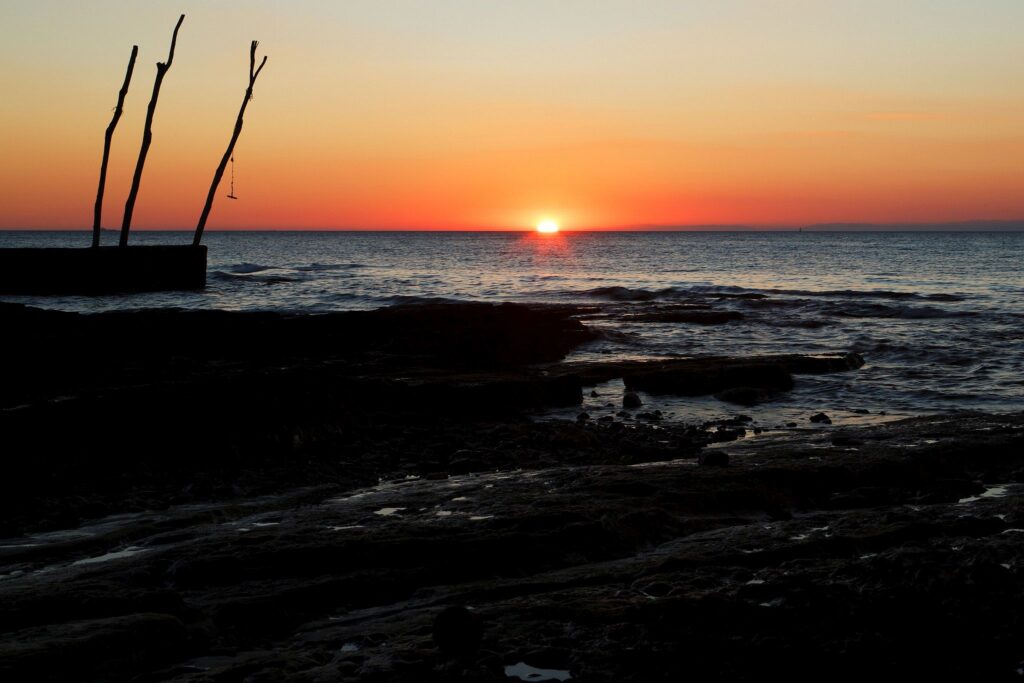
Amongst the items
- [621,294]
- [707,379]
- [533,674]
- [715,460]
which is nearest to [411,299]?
[621,294]

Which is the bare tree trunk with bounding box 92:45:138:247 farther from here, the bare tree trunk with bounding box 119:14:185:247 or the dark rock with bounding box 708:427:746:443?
the dark rock with bounding box 708:427:746:443

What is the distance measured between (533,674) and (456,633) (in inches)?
15.2

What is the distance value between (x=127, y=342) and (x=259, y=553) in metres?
11.7

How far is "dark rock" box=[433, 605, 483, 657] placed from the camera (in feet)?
→ 13.4

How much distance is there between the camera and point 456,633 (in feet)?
13.5

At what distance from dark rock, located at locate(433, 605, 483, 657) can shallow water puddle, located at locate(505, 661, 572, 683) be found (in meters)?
0.21

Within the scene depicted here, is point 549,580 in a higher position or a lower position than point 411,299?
higher

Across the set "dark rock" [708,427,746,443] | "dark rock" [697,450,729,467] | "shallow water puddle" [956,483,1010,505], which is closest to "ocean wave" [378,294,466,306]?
"dark rock" [708,427,746,443]

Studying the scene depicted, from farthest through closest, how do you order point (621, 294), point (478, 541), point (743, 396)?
point (621, 294), point (743, 396), point (478, 541)

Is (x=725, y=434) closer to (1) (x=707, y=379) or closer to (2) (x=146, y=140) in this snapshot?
(1) (x=707, y=379)

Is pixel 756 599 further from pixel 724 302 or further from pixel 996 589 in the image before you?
pixel 724 302

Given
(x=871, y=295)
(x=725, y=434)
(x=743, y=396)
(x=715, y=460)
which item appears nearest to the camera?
(x=715, y=460)

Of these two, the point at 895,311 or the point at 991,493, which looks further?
the point at 895,311

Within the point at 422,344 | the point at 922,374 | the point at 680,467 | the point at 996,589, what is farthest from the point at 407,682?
the point at 922,374
